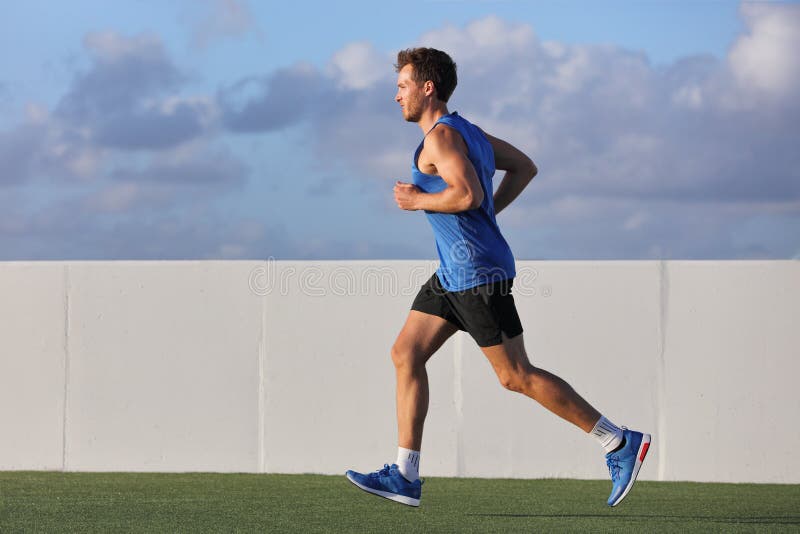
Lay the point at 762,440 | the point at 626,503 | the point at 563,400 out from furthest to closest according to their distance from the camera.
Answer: the point at 762,440
the point at 626,503
the point at 563,400

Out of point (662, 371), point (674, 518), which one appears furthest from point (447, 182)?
point (662, 371)

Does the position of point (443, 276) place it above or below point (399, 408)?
above

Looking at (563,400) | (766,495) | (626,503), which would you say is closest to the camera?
(563,400)

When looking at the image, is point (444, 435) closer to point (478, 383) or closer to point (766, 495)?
point (478, 383)

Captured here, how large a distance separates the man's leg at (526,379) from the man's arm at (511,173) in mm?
706

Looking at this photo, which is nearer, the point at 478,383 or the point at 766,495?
the point at 766,495

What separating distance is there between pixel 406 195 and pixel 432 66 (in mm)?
532

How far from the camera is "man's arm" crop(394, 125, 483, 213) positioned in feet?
12.0

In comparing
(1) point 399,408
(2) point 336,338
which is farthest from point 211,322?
(1) point 399,408

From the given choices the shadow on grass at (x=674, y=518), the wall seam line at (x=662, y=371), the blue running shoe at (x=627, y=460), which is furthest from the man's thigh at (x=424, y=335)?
the wall seam line at (x=662, y=371)

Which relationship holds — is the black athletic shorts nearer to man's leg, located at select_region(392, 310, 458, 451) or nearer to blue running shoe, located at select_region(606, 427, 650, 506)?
man's leg, located at select_region(392, 310, 458, 451)

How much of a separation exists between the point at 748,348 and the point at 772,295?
16.4 inches

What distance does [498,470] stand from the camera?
24.4 feet

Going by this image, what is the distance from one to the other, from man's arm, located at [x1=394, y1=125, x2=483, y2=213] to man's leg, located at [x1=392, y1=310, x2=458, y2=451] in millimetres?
478
